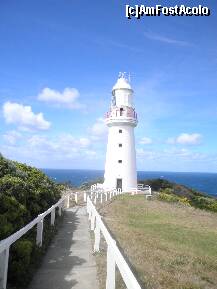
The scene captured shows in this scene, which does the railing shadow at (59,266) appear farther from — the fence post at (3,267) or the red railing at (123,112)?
the red railing at (123,112)

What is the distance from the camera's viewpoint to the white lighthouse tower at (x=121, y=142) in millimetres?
40188

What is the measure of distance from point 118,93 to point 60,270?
3442cm

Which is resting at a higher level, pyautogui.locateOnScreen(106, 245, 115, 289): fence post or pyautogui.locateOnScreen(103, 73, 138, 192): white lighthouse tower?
pyautogui.locateOnScreen(103, 73, 138, 192): white lighthouse tower

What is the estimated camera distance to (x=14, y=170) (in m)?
12.8

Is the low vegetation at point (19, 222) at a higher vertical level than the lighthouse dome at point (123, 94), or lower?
lower

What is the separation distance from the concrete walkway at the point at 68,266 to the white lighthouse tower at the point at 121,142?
89.1 feet

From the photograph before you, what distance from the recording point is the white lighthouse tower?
40.2 meters

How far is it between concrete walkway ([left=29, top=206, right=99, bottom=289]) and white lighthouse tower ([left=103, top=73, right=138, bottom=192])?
27.1 m

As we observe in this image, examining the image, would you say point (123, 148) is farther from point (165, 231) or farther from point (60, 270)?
point (60, 270)

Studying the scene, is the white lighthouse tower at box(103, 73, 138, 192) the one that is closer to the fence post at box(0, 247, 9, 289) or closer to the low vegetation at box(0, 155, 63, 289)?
the low vegetation at box(0, 155, 63, 289)

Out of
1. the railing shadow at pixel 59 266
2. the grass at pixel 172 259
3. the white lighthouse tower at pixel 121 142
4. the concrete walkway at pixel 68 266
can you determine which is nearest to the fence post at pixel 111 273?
the grass at pixel 172 259

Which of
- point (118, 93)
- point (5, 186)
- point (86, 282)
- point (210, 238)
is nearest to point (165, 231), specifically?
point (210, 238)

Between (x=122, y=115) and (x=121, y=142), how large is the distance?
2823 mm

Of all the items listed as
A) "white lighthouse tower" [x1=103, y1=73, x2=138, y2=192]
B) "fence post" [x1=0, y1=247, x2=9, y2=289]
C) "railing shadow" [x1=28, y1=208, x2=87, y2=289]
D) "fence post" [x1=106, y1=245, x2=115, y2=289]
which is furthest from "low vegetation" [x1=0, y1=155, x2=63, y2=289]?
Result: "white lighthouse tower" [x1=103, y1=73, x2=138, y2=192]
